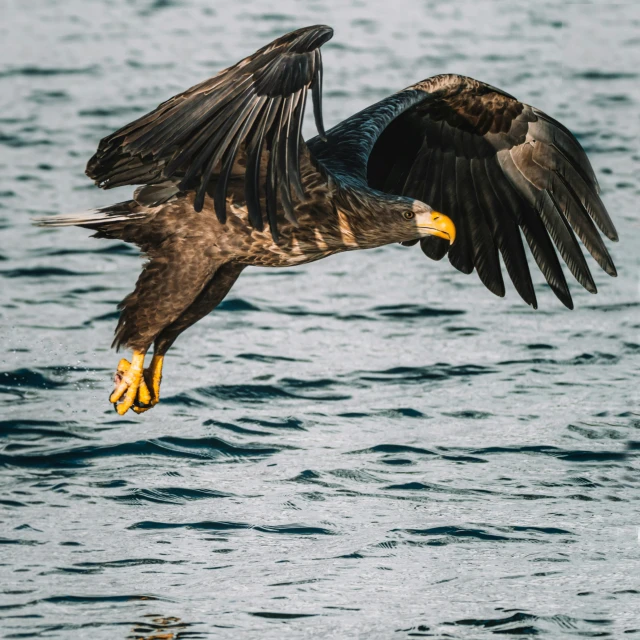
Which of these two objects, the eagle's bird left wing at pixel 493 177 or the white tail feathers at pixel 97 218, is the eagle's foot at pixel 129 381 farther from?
the eagle's bird left wing at pixel 493 177

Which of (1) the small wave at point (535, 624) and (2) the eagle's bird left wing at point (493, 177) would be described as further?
(2) the eagle's bird left wing at point (493, 177)

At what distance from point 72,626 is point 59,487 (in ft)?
5.28

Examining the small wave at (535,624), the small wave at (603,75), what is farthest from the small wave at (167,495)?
the small wave at (603,75)

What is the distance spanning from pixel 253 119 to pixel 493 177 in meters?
2.58

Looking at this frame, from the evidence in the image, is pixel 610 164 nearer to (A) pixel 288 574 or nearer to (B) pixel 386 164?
(B) pixel 386 164

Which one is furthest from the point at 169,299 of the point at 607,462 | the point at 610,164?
the point at 610,164

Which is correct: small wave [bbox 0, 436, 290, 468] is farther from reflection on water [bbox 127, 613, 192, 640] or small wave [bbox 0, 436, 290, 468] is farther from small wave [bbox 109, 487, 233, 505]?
reflection on water [bbox 127, 613, 192, 640]

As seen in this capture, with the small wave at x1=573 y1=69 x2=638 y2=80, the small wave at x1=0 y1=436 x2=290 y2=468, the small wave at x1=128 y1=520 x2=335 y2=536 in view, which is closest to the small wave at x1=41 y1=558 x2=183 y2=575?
the small wave at x1=128 y1=520 x2=335 y2=536

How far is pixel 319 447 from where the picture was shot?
8.26 m

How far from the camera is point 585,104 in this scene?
1542cm

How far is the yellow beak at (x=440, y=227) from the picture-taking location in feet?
23.3

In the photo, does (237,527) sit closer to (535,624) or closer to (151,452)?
(151,452)

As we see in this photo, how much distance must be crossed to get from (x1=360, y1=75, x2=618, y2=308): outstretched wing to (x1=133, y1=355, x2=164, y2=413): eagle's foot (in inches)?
64.6

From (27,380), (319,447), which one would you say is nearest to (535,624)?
(319,447)
